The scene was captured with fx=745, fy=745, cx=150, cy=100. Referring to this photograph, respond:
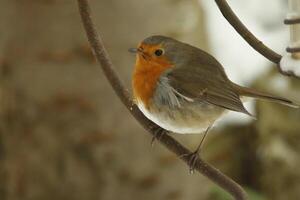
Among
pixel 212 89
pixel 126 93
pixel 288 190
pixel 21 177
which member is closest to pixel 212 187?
pixel 288 190

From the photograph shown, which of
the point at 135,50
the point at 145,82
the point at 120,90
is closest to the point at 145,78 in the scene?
the point at 145,82

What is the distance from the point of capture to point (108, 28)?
304cm

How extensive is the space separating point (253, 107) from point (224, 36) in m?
0.69

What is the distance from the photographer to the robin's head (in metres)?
1.86

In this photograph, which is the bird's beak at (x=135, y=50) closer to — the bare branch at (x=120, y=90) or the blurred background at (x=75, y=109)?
the bare branch at (x=120, y=90)

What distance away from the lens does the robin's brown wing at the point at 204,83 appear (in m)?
1.92

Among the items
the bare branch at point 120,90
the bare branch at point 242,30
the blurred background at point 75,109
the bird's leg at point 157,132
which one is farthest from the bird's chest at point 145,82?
the blurred background at point 75,109

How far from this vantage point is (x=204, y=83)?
195 cm

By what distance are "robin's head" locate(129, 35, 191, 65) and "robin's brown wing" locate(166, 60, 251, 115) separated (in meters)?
0.03

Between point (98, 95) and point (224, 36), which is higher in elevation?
point (98, 95)

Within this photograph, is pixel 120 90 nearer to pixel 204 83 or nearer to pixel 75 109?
pixel 204 83

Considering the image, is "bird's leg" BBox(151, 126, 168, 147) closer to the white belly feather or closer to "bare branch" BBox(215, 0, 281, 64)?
the white belly feather

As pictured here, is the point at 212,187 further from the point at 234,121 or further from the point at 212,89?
the point at 212,89

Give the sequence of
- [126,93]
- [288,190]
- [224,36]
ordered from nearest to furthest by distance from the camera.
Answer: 1. [126,93]
2. [288,190]
3. [224,36]
